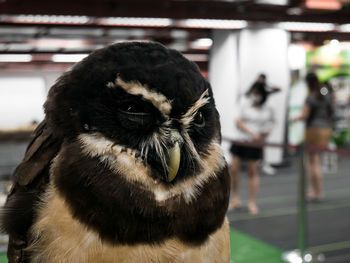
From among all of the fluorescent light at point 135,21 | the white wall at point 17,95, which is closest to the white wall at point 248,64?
the fluorescent light at point 135,21

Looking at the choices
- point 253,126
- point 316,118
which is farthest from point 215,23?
point 253,126

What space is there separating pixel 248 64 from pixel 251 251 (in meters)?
5.23

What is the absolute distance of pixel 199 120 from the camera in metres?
1.03

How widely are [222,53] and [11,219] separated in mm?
8041

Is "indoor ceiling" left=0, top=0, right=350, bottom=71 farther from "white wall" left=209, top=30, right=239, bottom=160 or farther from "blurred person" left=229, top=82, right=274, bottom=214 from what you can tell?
"blurred person" left=229, top=82, right=274, bottom=214

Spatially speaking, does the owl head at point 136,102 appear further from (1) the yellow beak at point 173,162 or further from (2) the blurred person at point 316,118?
(2) the blurred person at point 316,118

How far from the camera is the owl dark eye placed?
1.01m

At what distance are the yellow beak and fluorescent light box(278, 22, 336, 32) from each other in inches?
323

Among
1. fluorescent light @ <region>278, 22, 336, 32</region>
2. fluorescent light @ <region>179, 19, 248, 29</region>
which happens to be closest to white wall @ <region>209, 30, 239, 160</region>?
fluorescent light @ <region>179, 19, 248, 29</region>

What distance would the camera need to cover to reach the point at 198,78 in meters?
0.98

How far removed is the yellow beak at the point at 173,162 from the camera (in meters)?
0.95

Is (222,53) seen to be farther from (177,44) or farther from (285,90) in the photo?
(177,44)

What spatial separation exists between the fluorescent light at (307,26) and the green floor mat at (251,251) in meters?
5.73

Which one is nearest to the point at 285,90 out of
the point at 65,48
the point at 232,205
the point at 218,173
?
the point at 232,205
